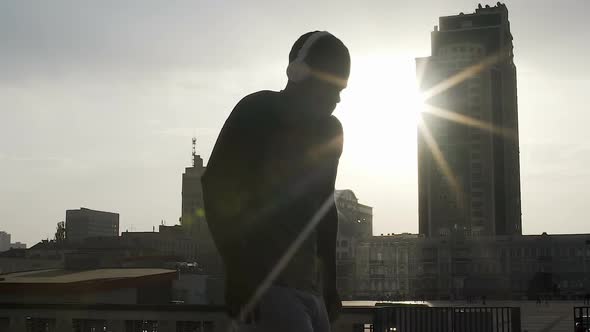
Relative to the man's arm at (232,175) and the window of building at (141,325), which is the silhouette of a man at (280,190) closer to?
the man's arm at (232,175)

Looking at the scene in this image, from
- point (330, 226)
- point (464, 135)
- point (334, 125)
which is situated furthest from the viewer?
point (464, 135)

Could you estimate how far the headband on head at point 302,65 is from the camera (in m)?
5.10

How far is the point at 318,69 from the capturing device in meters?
5.16

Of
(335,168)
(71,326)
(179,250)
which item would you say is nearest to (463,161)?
(179,250)

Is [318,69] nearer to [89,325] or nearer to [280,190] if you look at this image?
[280,190]

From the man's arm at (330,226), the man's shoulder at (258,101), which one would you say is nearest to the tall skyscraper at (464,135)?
the man's arm at (330,226)

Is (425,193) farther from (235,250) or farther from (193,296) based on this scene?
(235,250)

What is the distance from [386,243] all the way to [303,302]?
160 meters

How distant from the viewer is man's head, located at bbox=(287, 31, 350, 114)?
16.8 ft

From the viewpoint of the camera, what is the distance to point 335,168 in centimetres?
536

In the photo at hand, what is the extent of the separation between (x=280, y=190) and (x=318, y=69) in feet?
2.74

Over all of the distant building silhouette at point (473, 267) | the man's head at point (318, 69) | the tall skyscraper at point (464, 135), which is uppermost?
the tall skyscraper at point (464, 135)

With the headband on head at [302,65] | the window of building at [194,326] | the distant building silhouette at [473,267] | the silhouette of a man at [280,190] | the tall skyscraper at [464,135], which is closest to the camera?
the silhouette of a man at [280,190]

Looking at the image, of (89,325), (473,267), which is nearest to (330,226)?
(89,325)
